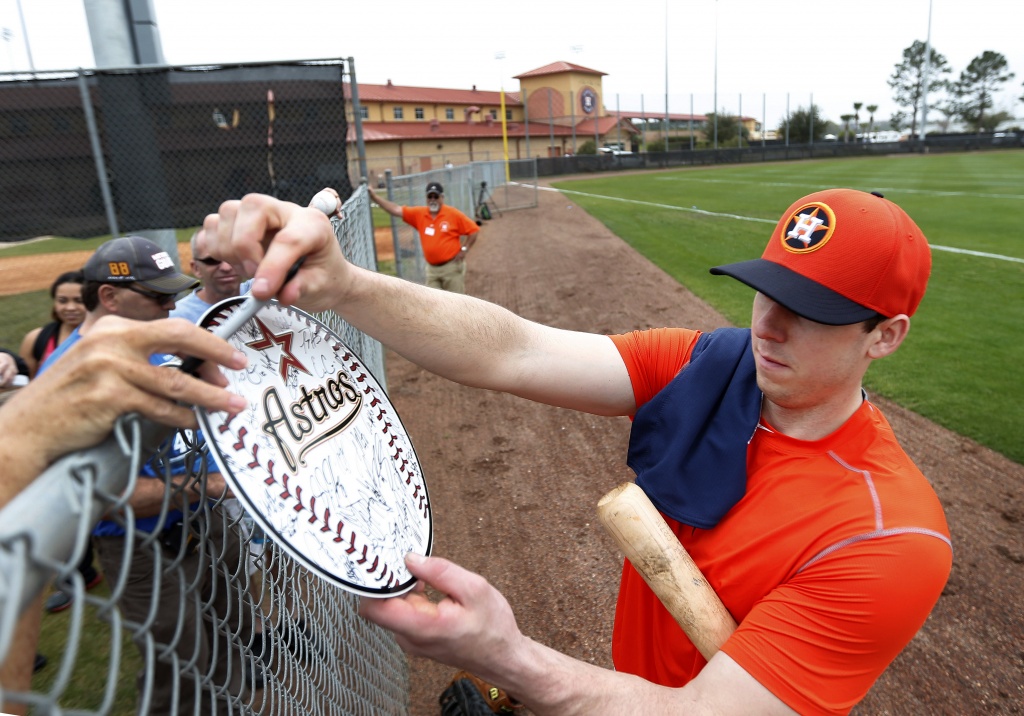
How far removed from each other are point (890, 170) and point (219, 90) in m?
35.6

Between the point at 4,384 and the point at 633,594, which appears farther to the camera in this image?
the point at 4,384

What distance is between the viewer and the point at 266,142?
671 centimetres

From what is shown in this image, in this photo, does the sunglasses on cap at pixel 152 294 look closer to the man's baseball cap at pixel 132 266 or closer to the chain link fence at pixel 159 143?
the man's baseball cap at pixel 132 266

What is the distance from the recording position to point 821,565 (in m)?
1.47

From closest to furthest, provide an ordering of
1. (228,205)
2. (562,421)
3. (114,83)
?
1. (228,205)
2. (114,83)
3. (562,421)

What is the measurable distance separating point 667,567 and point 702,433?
398 mm

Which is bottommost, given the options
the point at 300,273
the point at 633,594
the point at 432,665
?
the point at 432,665

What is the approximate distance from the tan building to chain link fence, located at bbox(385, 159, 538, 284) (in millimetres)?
12761

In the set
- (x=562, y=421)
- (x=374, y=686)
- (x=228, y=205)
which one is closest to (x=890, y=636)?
(x=228, y=205)

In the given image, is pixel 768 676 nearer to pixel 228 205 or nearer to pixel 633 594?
pixel 633 594

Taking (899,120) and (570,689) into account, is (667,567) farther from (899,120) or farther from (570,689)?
(899,120)

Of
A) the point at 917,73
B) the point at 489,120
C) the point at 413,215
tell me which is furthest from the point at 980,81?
the point at 413,215

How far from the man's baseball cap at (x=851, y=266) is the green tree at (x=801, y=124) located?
2749 inches

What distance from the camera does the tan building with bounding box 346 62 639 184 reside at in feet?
165
